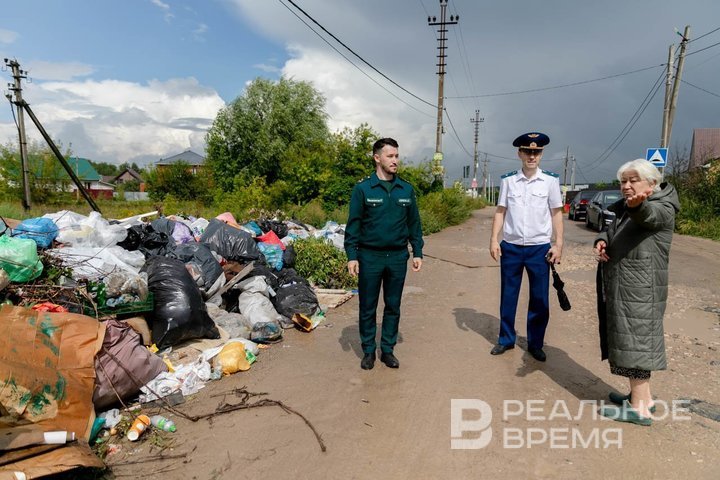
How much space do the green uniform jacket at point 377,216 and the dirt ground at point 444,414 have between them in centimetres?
117

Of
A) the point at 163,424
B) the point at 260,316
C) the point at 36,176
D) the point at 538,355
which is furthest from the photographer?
the point at 36,176

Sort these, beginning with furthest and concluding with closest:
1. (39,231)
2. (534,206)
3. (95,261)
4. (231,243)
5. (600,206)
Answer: (600,206)
(231,243)
(39,231)
(95,261)
(534,206)

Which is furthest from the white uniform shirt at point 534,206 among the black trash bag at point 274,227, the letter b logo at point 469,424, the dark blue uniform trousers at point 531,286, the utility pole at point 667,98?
the utility pole at point 667,98

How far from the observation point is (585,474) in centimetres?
251

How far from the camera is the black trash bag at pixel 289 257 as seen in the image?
6.99 metres

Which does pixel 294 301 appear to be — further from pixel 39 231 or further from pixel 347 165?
pixel 347 165

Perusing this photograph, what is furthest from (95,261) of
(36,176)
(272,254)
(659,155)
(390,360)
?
(36,176)

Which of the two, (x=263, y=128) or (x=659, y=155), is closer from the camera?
(x=659, y=155)

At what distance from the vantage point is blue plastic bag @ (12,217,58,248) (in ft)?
15.5

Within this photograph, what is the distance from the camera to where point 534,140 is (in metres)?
3.89

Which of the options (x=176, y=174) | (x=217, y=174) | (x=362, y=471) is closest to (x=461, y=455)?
(x=362, y=471)

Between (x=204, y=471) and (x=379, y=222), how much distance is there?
2.21 metres

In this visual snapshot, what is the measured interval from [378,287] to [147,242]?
3.63m

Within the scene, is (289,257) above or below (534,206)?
below
